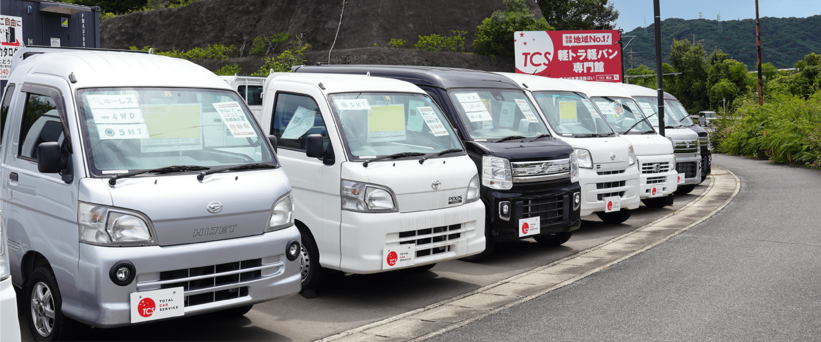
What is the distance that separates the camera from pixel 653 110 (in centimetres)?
1568

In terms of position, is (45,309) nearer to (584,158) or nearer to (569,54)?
(584,158)

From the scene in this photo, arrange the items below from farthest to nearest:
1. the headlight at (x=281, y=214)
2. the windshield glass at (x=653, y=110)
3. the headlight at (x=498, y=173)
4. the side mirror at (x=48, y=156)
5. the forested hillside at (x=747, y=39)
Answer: the forested hillside at (x=747, y=39)
the windshield glass at (x=653, y=110)
the headlight at (x=498, y=173)
the headlight at (x=281, y=214)
the side mirror at (x=48, y=156)

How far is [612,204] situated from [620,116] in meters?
3.44

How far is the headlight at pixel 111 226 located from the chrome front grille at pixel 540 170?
4684 millimetres

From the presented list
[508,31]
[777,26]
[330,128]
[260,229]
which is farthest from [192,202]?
[777,26]

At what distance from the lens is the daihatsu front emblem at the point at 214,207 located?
16.6 feet

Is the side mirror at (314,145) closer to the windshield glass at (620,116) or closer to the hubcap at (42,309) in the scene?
the hubcap at (42,309)

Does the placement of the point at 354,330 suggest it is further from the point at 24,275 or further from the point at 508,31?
the point at 508,31

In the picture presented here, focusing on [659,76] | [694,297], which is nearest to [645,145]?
[659,76]

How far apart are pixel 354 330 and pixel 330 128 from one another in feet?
6.70

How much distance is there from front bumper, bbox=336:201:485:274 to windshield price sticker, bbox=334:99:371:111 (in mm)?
1169

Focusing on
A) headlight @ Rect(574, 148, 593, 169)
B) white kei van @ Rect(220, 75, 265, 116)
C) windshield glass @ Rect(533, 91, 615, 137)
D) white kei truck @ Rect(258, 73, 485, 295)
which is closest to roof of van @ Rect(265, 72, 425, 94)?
white kei truck @ Rect(258, 73, 485, 295)

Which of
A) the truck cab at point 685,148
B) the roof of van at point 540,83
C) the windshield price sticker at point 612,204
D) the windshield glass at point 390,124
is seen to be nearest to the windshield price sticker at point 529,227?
the windshield glass at point 390,124

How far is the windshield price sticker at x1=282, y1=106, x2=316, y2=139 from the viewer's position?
7317 millimetres
